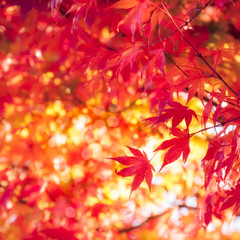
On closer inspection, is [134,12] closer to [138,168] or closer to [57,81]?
[138,168]

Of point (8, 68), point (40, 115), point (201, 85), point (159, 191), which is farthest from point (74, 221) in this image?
point (201, 85)

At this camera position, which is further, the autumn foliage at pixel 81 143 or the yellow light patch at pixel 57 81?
the yellow light patch at pixel 57 81

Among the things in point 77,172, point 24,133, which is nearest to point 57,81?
point 24,133

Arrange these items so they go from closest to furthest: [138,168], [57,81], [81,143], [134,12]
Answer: [134,12]
[138,168]
[81,143]
[57,81]

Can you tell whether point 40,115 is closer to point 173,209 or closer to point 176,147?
point 173,209

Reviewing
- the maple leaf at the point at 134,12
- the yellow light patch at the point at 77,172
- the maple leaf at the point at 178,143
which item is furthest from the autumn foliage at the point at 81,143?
the maple leaf at the point at 134,12

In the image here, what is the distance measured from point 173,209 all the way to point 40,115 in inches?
37.5

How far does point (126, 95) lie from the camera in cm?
166

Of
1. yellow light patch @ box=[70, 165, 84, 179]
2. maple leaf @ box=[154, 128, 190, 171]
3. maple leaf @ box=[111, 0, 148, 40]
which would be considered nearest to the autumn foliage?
yellow light patch @ box=[70, 165, 84, 179]

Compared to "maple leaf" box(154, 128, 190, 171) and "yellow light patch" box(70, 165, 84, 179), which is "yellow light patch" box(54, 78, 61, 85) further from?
"maple leaf" box(154, 128, 190, 171)

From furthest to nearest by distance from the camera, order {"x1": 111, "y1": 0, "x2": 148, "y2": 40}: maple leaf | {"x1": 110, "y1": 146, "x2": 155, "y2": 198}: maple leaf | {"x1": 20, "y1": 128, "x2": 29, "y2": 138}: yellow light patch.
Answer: {"x1": 20, "y1": 128, "x2": 29, "y2": 138}: yellow light patch
{"x1": 110, "y1": 146, "x2": 155, "y2": 198}: maple leaf
{"x1": 111, "y1": 0, "x2": 148, "y2": 40}: maple leaf

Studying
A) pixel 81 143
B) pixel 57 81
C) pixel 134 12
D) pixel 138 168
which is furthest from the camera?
pixel 57 81

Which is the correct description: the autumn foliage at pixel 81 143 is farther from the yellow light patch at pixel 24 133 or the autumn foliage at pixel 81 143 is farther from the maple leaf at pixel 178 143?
the maple leaf at pixel 178 143

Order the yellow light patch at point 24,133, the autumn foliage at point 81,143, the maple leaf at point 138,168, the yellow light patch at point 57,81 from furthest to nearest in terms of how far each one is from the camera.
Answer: the yellow light patch at point 57,81 < the yellow light patch at point 24,133 < the autumn foliage at point 81,143 < the maple leaf at point 138,168
